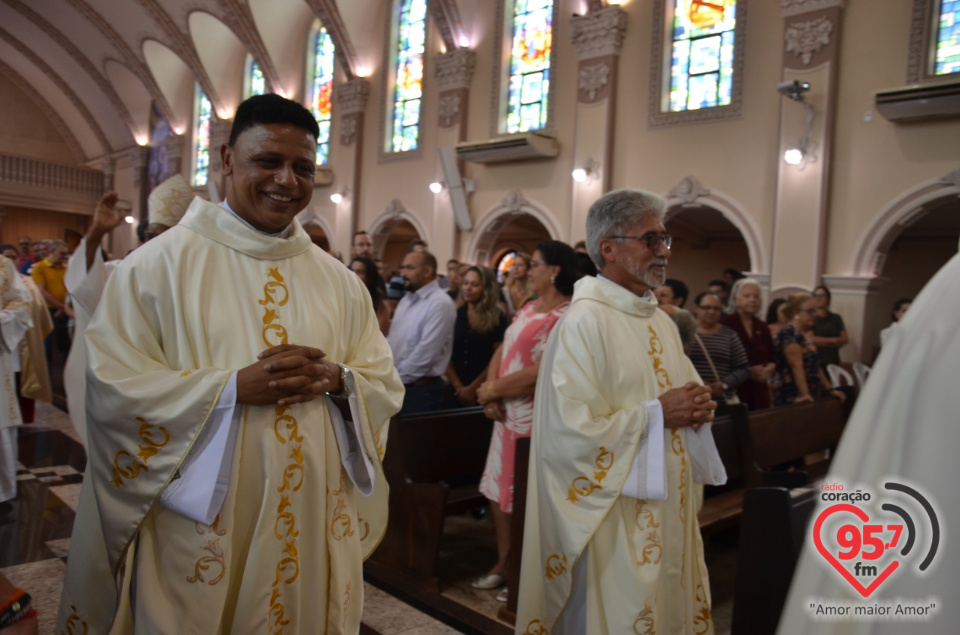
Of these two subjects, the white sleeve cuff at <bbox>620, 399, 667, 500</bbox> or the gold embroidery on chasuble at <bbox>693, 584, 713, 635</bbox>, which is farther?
the gold embroidery on chasuble at <bbox>693, 584, 713, 635</bbox>

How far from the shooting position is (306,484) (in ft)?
5.86

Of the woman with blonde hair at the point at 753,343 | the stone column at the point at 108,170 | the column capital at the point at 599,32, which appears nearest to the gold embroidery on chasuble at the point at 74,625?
the woman with blonde hair at the point at 753,343

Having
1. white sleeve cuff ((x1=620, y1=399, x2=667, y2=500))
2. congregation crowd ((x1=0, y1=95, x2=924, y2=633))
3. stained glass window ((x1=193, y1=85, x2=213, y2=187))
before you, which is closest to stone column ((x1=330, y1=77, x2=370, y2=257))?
stained glass window ((x1=193, y1=85, x2=213, y2=187))

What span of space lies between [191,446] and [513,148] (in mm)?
9948

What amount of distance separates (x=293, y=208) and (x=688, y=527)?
59.8 inches

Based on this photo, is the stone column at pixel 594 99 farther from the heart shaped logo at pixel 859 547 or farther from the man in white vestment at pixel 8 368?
the heart shaped logo at pixel 859 547

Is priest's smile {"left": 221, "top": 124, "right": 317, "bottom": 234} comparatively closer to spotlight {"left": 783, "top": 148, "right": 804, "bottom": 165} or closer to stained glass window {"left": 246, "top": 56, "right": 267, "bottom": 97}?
spotlight {"left": 783, "top": 148, "right": 804, "bottom": 165}

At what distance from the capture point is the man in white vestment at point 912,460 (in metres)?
0.65

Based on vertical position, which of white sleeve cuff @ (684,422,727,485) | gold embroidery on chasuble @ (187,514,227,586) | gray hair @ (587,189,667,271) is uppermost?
gray hair @ (587,189,667,271)

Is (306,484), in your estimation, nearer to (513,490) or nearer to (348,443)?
(348,443)

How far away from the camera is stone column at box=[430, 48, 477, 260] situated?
12.3m

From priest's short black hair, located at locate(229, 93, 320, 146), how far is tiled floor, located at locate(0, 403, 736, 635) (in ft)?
6.54

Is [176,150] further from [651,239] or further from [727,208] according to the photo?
[651,239]

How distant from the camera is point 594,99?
1061 centimetres
